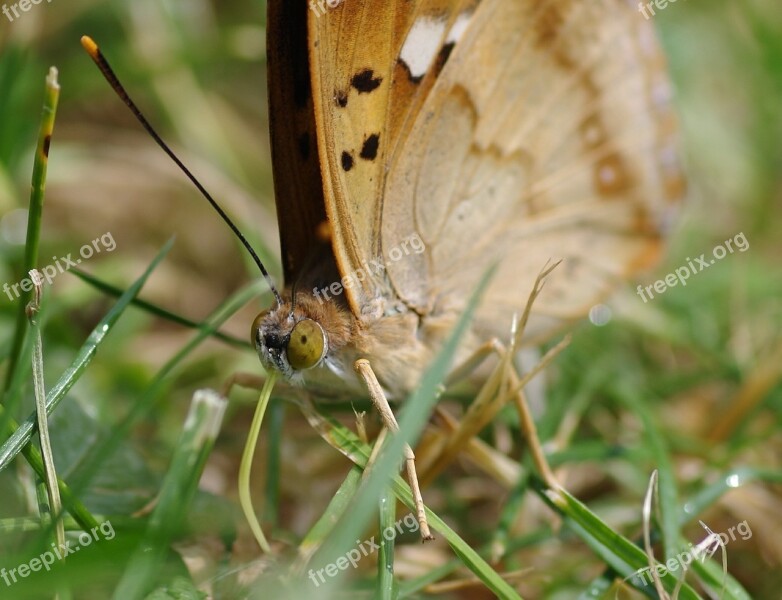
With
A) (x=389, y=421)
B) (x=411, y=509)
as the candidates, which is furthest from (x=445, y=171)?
(x=411, y=509)

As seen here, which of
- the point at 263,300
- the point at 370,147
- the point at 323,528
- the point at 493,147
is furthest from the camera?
the point at 263,300

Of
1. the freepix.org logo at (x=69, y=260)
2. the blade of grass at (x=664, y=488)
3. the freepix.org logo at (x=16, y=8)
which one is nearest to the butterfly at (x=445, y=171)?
the blade of grass at (x=664, y=488)

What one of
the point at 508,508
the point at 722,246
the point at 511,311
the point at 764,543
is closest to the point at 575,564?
the point at 508,508

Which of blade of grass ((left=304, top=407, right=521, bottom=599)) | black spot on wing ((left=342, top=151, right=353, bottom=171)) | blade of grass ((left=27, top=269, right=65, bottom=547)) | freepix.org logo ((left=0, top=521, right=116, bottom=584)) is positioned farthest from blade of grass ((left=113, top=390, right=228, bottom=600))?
black spot on wing ((left=342, top=151, right=353, bottom=171))

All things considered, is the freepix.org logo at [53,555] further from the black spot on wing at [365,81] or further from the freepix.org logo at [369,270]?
the black spot on wing at [365,81]

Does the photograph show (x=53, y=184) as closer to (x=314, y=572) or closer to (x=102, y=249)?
(x=102, y=249)

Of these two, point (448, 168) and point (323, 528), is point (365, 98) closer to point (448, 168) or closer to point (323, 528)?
point (448, 168)
